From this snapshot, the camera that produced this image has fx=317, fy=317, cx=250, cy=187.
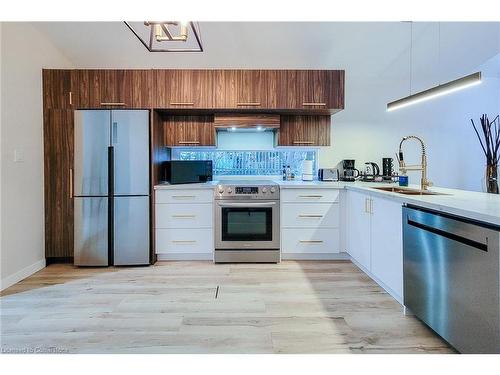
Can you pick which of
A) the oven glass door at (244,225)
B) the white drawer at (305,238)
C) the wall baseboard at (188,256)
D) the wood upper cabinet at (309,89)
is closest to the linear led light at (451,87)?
the wood upper cabinet at (309,89)

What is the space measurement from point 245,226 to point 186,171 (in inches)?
38.4

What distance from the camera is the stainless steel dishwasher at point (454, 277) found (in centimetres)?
144

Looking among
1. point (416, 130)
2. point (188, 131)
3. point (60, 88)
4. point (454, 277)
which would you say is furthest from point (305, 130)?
point (60, 88)

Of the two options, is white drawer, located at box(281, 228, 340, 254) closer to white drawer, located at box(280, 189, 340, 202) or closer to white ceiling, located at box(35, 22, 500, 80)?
white drawer, located at box(280, 189, 340, 202)

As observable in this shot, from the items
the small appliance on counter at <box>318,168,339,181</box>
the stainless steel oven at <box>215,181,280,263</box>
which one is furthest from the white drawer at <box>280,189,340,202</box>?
the small appliance on counter at <box>318,168,339,181</box>

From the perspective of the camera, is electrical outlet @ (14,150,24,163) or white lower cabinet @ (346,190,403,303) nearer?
white lower cabinet @ (346,190,403,303)

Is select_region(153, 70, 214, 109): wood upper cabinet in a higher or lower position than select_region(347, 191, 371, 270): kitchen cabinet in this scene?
higher

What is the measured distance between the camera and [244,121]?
3785 millimetres

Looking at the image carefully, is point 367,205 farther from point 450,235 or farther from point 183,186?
point 183,186

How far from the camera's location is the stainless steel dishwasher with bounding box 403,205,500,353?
144 centimetres

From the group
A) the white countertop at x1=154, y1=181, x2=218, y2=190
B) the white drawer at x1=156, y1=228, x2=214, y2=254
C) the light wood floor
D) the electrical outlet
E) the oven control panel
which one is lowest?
the light wood floor

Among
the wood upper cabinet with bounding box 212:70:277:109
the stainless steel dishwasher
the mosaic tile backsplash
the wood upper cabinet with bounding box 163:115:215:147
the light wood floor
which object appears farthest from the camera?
the mosaic tile backsplash

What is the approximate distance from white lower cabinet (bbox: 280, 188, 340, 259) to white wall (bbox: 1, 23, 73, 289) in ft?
8.54

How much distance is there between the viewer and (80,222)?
3377 millimetres
